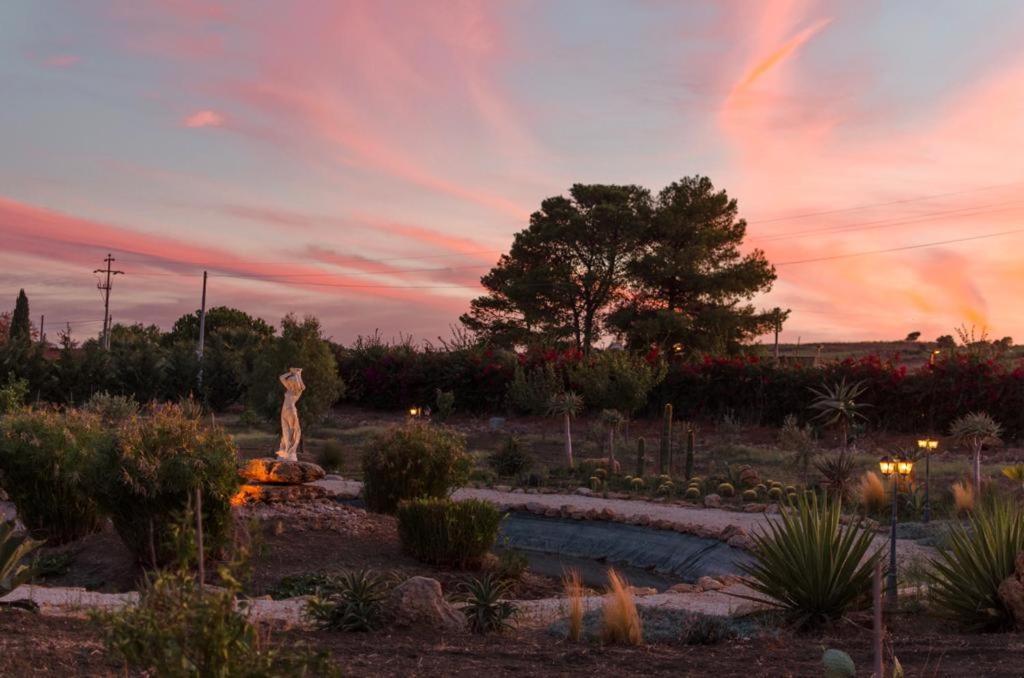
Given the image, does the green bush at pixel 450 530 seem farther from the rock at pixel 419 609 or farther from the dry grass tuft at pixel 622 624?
the dry grass tuft at pixel 622 624

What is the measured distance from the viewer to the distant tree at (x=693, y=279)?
43719 millimetres

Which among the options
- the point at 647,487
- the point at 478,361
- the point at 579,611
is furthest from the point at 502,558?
the point at 478,361

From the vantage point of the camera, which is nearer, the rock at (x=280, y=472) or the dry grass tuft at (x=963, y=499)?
the dry grass tuft at (x=963, y=499)

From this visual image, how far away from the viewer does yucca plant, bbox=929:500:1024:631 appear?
754cm

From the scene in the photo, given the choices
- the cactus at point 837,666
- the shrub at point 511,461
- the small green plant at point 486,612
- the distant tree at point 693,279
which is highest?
the distant tree at point 693,279

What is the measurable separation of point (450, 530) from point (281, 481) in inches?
206

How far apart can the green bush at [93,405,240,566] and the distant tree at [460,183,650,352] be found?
35056 mm

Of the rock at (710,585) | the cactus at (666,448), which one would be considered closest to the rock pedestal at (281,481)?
the rock at (710,585)

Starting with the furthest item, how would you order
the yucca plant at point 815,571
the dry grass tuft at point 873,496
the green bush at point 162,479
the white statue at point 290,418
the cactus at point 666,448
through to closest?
the cactus at point 666,448 → the white statue at point 290,418 → the dry grass tuft at point 873,496 → the green bush at point 162,479 → the yucca plant at point 815,571

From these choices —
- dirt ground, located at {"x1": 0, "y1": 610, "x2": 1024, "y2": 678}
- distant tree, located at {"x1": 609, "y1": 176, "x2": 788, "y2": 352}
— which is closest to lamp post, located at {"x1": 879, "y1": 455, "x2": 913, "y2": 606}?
dirt ground, located at {"x1": 0, "y1": 610, "x2": 1024, "y2": 678}

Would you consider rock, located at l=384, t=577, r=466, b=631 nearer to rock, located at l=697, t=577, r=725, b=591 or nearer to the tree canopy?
rock, located at l=697, t=577, r=725, b=591

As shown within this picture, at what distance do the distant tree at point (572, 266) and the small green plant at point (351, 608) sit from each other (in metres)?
37.9

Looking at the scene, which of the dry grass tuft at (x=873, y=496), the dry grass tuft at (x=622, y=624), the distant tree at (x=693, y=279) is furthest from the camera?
the distant tree at (x=693, y=279)

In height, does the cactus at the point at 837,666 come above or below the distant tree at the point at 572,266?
below
